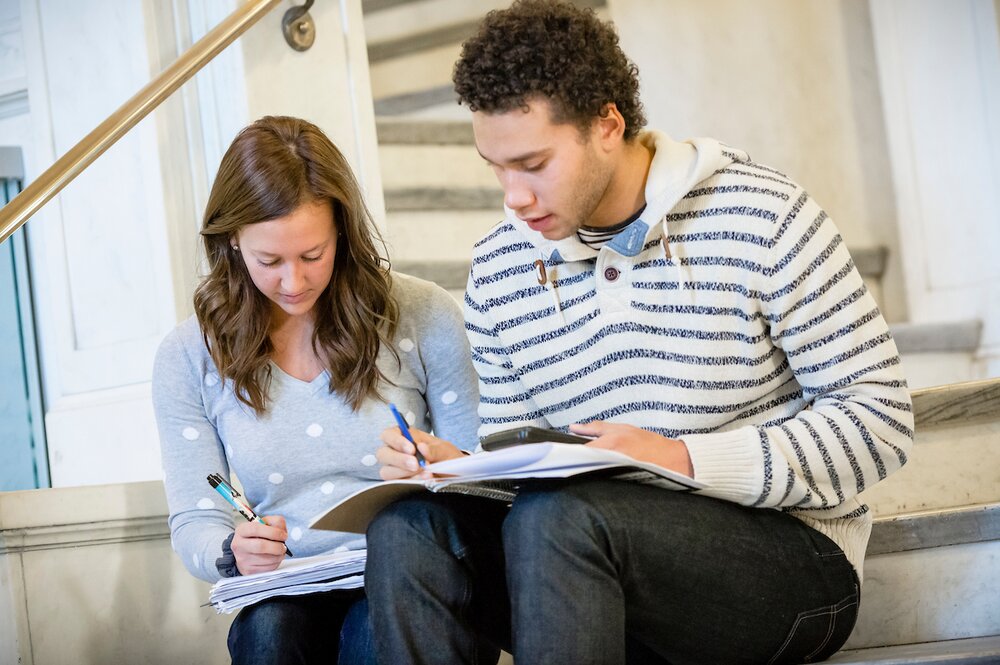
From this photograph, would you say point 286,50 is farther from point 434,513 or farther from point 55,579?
point 434,513

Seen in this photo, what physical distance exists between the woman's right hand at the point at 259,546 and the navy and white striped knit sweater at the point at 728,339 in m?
0.35

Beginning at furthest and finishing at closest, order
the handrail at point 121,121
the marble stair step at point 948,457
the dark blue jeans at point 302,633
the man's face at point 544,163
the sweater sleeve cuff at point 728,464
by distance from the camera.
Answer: the marble stair step at point 948,457 < the handrail at point 121,121 < the dark blue jeans at point 302,633 < the man's face at point 544,163 < the sweater sleeve cuff at point 728,464

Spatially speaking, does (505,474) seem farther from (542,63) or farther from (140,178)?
(140,178)

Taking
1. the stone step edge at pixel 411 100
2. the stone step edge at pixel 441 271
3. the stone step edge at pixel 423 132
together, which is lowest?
the stone step edge at pixel 441 271

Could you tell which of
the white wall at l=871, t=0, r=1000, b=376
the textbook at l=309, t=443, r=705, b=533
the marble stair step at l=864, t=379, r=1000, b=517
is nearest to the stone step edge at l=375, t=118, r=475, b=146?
the white wall at l=871, t=0, r=1000, b=376

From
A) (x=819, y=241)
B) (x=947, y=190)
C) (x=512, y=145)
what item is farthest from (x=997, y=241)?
(x=512, y=145)

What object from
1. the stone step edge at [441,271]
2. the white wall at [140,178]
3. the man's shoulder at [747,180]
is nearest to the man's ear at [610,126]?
the man's shoulder at [747,180]

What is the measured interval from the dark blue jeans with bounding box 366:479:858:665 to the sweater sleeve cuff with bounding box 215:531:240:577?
279 mm

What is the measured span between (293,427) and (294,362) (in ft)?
0.33

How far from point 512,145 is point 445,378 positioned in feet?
1.52

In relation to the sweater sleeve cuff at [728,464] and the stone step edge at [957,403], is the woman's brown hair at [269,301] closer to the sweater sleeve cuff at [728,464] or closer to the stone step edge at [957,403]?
the sweater sleeve cuff at [728,464]

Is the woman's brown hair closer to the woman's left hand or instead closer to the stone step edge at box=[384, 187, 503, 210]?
the woman's left hand

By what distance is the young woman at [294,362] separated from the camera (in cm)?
143

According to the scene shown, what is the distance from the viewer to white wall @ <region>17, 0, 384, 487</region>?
2129 millimetres
